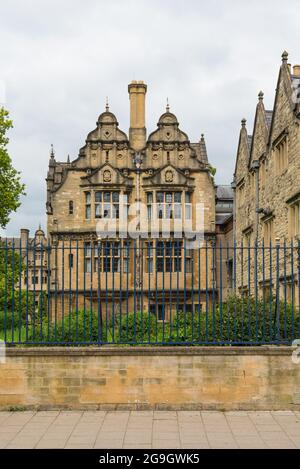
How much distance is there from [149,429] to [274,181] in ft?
49.9

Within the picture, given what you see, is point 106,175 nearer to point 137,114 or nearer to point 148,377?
point 137,114

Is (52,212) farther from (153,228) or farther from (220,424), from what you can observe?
(220,424)

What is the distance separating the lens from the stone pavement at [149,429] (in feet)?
25.9

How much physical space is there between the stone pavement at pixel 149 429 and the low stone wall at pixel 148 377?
10.5 inches

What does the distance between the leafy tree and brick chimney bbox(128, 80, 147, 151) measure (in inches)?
378

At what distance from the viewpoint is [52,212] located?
33500 mm

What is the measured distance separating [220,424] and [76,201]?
79.3 ft

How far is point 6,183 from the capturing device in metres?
24.3

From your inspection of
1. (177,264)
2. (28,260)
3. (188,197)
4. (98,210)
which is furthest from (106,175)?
(28,260)

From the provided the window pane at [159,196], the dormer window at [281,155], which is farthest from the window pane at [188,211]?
the dormer window at [281,155]

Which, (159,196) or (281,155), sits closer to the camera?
(281,155)

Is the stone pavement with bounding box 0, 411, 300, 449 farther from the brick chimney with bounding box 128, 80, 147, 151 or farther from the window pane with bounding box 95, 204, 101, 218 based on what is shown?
the brick chimney with bounding box 128, 80, 147, 151

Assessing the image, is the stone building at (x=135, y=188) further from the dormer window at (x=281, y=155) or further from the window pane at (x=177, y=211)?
the dormer window at (x=281, y=155)
